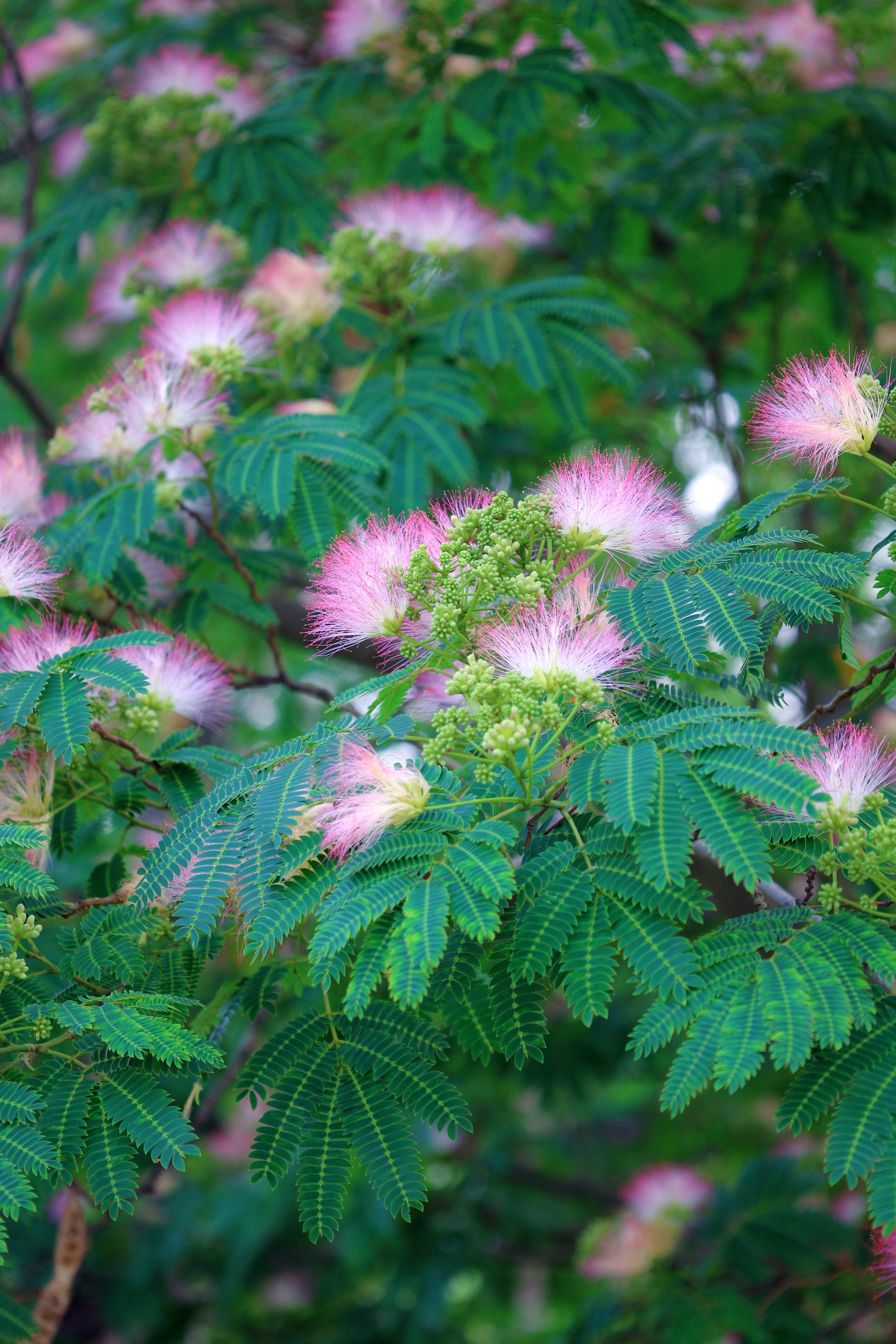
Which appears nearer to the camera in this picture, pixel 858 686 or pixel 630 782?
pixel 630 782

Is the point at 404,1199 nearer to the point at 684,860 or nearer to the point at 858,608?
the point at 684,860

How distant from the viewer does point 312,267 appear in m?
4.56

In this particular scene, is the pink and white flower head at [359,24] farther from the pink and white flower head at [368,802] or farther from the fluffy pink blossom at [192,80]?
the pink and white flower head at [368,802]

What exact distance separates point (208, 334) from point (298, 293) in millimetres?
704

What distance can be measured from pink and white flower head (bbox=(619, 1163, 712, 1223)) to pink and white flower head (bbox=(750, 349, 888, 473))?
13.6 ft

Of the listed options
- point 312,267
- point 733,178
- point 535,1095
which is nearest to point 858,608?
point 733,178

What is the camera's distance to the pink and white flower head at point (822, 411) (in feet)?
8.33

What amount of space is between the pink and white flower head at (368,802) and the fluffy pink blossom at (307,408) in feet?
5.96

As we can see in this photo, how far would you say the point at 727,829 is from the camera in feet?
6.55

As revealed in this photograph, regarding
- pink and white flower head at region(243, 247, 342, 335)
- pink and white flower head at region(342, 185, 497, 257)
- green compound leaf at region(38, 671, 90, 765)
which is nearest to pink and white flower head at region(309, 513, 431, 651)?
green compound leaf at region(38, 671, 90, 765)

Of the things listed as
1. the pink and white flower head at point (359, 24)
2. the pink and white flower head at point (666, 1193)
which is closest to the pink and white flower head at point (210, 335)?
the pink and white flower head at point (359, 24)

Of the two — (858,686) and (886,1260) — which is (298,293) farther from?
(886,1260)

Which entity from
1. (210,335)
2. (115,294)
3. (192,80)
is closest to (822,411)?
(210,335)

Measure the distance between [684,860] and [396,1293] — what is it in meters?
5.17
